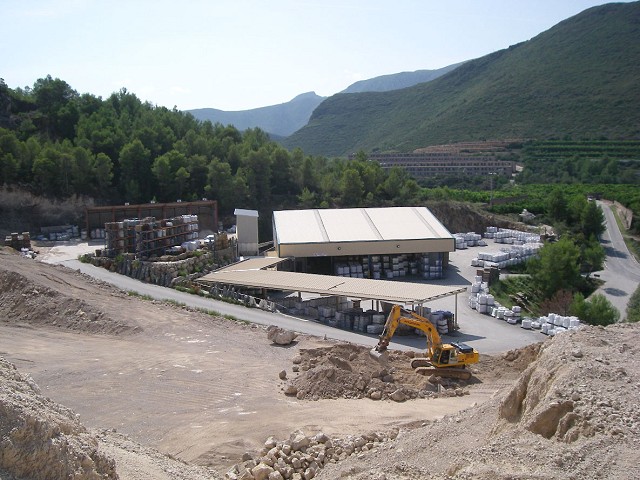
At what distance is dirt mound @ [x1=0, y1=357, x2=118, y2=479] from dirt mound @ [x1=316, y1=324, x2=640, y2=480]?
178 inches

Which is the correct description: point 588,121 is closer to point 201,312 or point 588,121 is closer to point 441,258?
point 441,258

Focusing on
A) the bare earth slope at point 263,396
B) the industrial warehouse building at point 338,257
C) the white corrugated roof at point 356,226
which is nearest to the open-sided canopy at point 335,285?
the industrial warehouse building at point 338,257

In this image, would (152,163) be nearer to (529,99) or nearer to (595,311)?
(595,311)

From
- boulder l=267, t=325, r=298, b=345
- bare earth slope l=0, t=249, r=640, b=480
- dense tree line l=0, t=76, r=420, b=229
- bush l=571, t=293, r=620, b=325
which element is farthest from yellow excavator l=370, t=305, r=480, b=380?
dense tree line l=0, t=76, r=420, b=229

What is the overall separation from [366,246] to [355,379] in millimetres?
17993

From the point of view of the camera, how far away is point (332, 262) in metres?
36.6

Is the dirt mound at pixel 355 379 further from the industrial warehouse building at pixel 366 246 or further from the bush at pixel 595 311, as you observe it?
the industrial warehouse building at pixel 366 246

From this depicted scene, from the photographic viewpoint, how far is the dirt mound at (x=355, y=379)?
18.1 m

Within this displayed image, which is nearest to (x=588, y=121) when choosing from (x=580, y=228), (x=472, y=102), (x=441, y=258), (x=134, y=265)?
(x=472, y=102)

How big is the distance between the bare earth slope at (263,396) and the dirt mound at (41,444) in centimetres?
4

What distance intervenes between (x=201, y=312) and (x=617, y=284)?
94.2 ft

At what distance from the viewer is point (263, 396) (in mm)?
17688

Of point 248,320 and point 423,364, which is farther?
point 248,320

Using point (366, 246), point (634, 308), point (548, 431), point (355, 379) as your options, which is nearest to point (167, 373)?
point (355, 379)
